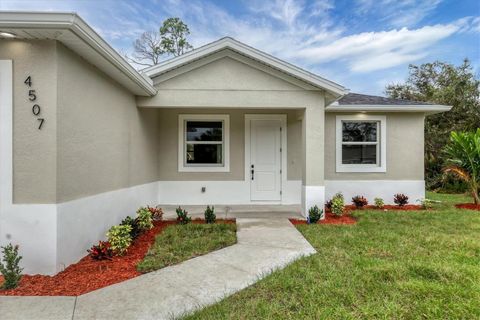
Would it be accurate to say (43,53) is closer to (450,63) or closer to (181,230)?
(181,230)

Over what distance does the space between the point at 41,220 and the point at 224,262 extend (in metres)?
2.60

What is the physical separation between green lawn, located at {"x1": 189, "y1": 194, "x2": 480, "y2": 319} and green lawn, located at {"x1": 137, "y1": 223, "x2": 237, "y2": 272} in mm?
1488

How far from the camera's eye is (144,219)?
6.29 metres

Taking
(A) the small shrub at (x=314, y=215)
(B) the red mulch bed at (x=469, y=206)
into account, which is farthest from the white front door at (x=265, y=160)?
(B) the red mulch bed at (x=469, y=206)

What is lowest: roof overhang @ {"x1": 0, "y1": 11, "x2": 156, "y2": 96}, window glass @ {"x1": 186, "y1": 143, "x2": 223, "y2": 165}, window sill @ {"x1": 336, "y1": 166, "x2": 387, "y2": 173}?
window sill @ {"x1": 336, "y1": 166, "x2": 387, "y2": 173}

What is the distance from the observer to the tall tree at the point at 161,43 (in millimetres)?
22062

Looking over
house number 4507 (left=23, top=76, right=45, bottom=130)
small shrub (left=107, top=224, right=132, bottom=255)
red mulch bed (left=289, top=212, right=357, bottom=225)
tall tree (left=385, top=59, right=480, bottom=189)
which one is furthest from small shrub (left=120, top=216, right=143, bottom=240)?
tall tree (left=385, top=59, right=480, bottom=189)

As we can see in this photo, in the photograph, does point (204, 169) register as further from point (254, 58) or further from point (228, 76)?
point (254, 58)

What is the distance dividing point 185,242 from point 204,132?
180 inches

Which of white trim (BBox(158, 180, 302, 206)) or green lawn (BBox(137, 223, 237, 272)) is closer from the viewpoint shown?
green lawn (BBox(137, 223, 237, 272))

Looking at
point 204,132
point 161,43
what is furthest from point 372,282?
point 161,43

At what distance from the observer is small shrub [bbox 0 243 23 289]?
340 centimetres

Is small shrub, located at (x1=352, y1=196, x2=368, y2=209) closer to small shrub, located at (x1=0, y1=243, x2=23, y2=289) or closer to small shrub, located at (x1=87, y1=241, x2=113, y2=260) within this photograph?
small shrub, located at (x1=87, y1=241, x2=113, y2=260)

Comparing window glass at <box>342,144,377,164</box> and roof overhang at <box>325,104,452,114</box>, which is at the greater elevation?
roof overhang at <box>325,104,452,114</box>
